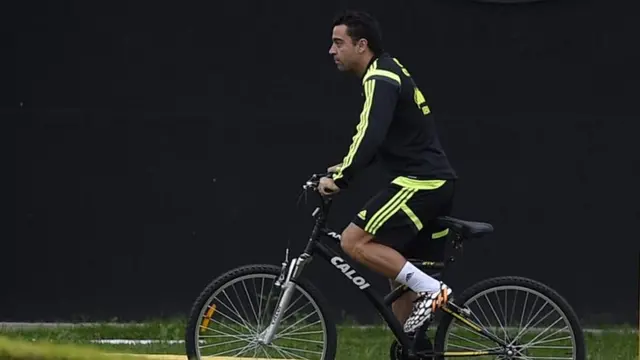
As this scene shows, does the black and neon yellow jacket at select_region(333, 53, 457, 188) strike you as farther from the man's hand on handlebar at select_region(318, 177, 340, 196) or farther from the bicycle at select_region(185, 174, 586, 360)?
the bicycle at select_region(185, 174, 586, 360)

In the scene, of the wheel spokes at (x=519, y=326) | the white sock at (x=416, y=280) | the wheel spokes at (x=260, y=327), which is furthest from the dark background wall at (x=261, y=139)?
the white sock at (x=416, y=280)

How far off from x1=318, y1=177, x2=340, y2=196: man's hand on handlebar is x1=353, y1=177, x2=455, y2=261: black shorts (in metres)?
0.20

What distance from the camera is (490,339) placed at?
6.70 m

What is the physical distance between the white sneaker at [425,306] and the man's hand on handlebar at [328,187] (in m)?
0.65

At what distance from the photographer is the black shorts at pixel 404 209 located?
655 cm

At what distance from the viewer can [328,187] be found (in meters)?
6.49

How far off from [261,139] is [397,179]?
287cm

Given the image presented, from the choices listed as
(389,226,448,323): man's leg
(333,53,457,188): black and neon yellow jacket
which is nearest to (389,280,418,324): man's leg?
(389,226,448,323): man's leg

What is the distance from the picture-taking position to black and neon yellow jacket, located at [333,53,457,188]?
638 centimetres

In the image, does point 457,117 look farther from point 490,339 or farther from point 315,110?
point 490,339

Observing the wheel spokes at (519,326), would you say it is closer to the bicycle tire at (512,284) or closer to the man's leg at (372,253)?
the bicycle tire at (512,284)

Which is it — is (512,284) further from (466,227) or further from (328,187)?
(328,187)

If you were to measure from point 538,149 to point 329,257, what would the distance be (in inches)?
119

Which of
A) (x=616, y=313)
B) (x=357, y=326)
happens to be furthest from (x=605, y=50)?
(x=357, y=326)
